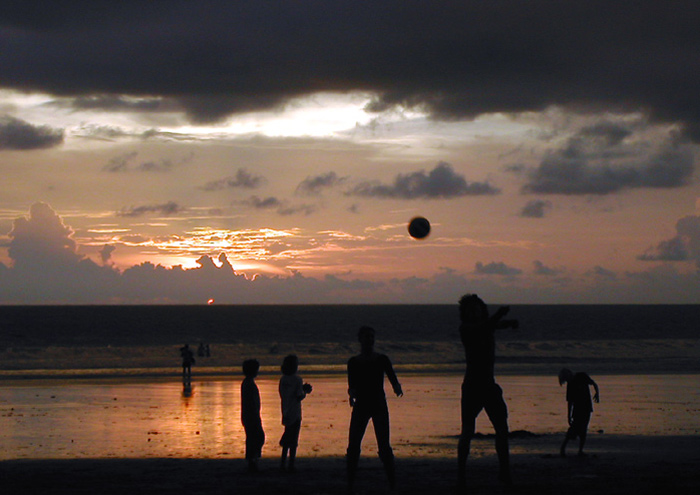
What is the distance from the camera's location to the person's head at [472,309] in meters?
9.32

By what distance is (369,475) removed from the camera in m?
11.5

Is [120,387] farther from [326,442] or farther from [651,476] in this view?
[651,476]

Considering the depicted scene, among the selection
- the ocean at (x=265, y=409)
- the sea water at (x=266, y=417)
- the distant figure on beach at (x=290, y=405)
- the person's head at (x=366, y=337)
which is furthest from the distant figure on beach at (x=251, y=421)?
the person's head at (x=366, y=337)

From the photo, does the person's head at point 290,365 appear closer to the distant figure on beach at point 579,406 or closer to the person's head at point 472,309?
the person's head at point 472,309

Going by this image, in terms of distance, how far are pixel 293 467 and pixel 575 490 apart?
4.02 meters

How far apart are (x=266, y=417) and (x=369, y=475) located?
8.76 metres

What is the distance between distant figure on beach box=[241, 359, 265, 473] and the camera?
39.0 ft

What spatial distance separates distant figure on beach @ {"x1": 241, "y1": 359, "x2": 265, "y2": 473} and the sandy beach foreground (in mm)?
249

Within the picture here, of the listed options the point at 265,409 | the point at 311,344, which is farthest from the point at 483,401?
the point at 311,344

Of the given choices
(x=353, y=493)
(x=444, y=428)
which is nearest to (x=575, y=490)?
(x=353, y=493)

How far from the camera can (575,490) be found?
9680 mm

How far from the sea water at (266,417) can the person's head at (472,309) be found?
5.42m

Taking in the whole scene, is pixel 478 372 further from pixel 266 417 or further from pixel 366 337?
pixel 266 417

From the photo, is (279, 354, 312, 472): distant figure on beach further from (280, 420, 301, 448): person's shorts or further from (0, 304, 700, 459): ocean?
(0, 304, 700, 459): ocean
